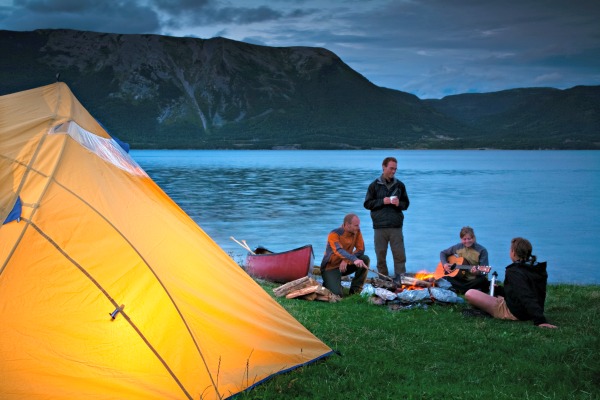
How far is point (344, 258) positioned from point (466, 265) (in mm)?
2051

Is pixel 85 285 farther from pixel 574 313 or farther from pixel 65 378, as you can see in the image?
pixel 574 313

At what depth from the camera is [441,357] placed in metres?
7.34

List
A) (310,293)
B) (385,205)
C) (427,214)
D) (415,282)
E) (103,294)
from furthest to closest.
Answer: (427,214)
(385,205)
(415,282)
(310,293)
(103,294)

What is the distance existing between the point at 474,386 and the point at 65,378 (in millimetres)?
3718

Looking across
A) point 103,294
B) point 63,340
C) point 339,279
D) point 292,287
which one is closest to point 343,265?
point 339,279

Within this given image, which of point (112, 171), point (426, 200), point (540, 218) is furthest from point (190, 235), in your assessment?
point (426, 200)

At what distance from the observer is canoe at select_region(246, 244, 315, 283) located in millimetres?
13359

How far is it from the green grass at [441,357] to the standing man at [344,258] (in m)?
1.19

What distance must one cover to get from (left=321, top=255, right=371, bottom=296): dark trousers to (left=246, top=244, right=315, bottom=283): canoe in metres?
1.85

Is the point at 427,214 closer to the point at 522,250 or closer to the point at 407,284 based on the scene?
the point at 407,284

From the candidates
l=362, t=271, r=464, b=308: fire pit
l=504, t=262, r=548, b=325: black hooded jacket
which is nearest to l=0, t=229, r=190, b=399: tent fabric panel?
l=504, t=262, r=548, b=325: black hooded jacket

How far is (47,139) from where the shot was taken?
6.11 m

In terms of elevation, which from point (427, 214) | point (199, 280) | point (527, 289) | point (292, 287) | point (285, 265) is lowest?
point (427, 214)

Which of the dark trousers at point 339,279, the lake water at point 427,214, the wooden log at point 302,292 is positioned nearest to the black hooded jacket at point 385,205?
the dark trousers at point 339,279
